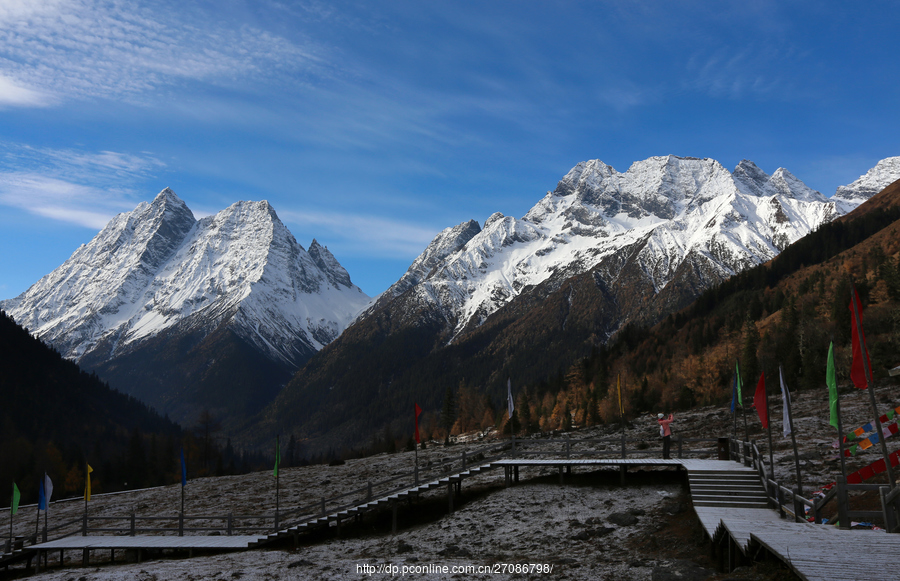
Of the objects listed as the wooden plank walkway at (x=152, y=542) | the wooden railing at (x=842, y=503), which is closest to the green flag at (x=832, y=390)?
the wooden railing at (x=842, y=503)

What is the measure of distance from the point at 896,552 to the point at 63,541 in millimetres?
41797

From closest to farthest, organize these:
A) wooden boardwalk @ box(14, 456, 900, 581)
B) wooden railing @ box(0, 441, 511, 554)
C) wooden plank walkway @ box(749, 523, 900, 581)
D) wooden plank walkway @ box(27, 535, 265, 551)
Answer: wooden plank walkway @ box(749, 523, 900, 581), wooden boardwalk @ box(14, 456, 900, 581), wooden plank walkway @ box(27, 535, 265, 551), wooden railing @ box(0, 441, 511, 554)

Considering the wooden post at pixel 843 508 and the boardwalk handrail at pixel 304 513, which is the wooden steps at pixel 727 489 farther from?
the wooden post at pixel 843 508

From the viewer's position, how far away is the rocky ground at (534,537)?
2273 cm

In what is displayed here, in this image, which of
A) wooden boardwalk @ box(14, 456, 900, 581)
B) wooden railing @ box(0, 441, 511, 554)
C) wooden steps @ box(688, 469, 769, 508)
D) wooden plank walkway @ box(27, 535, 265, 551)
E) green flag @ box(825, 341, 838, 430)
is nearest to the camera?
wooden boardwalk @ box(14, 456, 900, 581)

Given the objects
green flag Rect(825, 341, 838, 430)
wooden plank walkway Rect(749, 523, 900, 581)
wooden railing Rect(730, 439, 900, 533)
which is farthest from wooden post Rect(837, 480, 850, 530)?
green flag Rect(825, 341, 838, 430)

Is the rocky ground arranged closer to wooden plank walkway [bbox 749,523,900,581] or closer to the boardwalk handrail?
wooden plank walkway [bbox 749,523,900,581]

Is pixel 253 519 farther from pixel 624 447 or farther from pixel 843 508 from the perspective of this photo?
pixel 843 508

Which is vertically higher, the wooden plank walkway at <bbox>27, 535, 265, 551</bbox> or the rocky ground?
the rocky ground

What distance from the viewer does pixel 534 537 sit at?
27.7 metres

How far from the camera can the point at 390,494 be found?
3519 cm

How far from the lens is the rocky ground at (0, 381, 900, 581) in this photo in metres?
22.7

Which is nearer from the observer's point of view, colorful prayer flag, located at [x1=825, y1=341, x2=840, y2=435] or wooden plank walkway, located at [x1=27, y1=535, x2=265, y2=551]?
colorful prayer flag, located at [x1=825, y1=341, x2=840, y2=435]

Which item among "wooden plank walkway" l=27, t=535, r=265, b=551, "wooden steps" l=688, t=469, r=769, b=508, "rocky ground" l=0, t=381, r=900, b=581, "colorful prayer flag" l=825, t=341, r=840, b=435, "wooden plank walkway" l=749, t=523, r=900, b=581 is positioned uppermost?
"colorful prayer flag" l=825, t=341, r=840, b=435
